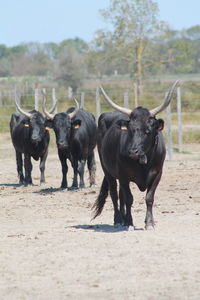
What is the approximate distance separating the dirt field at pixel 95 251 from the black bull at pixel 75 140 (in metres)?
1.63

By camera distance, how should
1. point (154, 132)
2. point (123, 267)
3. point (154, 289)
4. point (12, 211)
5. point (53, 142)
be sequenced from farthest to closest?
point (53, 142)
point (12, 211)
point (154, 132)
point (123, 267)
point (154, 289)

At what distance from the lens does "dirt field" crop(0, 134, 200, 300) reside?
7.02m

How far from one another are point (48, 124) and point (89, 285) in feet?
29.0

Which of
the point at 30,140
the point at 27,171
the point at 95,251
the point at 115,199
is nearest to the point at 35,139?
the point at 30,140

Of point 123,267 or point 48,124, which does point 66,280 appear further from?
point 48,124

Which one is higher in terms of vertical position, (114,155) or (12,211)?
(114,155)

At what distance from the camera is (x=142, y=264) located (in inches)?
309

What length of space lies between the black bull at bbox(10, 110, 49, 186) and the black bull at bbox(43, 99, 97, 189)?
0.69 meters

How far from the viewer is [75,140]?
1598cm

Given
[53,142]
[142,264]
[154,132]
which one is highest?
[154,132]

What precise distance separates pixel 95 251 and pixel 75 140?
7.52 metres

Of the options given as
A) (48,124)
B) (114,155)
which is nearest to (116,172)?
(114,155)

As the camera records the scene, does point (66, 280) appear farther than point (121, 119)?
No

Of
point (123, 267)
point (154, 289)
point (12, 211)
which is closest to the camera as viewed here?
point (154, 289)
